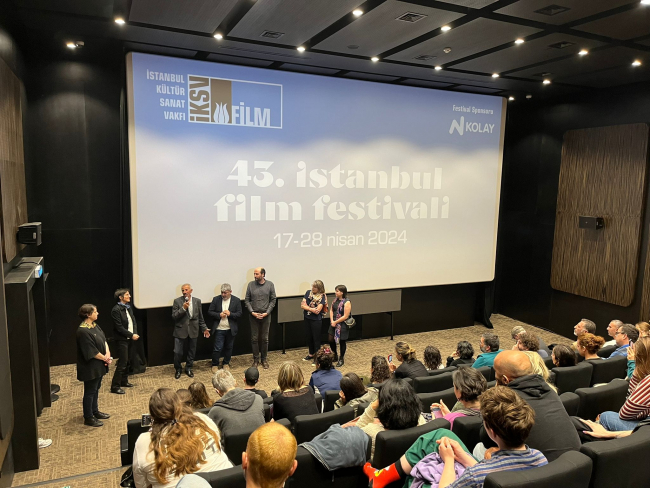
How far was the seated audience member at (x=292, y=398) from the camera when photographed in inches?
138

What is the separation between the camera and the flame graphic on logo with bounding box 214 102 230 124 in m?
6.46

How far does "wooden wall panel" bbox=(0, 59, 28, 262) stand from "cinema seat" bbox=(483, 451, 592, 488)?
165 inches

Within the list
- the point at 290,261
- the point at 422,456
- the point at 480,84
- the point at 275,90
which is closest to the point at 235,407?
the point at 422,456

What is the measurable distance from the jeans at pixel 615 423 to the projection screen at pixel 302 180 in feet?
15.4

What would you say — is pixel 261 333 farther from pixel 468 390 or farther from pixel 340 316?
pixel 468 390

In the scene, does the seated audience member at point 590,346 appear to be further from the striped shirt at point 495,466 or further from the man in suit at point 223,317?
the man in suit at point 223,317

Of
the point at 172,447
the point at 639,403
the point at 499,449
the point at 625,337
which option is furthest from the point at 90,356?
the point at 625,337

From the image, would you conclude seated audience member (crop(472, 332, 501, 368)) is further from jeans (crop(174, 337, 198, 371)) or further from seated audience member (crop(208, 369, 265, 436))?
jeans (crop(174, 337, 198, 371))

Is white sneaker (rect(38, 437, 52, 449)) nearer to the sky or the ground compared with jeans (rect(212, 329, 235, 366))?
nearer to the ground

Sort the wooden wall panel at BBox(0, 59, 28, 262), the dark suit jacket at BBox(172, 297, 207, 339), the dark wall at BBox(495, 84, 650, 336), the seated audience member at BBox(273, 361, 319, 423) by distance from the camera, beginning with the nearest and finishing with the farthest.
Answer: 1. the seated audience member at BBox(273, 361, 319, 423)
2. the wooden wall panel at BBox(0, 59, 28, 262)
3. the dark suit jacket at BBox(172, 297, 207, 339)
4. the dark wall at BBox(495, 84, 650, 336)

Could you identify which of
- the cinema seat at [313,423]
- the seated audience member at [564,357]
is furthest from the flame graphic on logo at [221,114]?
the seated audience member at [564,357]

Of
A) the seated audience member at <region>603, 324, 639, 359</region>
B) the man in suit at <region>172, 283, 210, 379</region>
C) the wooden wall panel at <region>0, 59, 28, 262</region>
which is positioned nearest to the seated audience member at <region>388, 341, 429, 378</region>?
the seated audience member at <region>603, 324, 639, 359</region>

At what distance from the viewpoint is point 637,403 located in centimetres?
305

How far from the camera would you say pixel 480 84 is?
776cm
